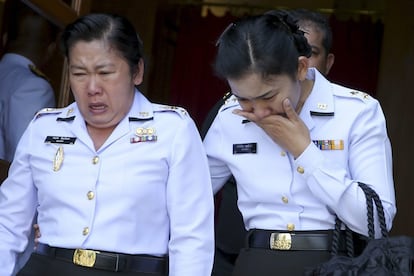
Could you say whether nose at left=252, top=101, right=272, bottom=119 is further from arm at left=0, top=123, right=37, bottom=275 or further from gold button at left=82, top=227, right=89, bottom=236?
arm at left=0, top=123, right=37, bottom=275

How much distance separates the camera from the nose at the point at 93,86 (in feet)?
7.95

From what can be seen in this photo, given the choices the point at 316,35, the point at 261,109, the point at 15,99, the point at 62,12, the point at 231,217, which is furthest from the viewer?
the point at 62,12

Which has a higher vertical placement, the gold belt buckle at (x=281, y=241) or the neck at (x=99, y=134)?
the neck at (x=99, y=134)

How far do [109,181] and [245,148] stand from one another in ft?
1.22

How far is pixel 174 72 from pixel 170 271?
424cm

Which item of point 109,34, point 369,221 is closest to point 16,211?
point 109,34

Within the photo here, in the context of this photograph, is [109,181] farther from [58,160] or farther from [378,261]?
[378,261]

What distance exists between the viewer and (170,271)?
233 centimetres

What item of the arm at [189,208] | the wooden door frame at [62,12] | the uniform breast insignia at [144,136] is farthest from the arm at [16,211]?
the wooden door frame at [62,12]

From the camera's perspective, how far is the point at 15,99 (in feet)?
10.9

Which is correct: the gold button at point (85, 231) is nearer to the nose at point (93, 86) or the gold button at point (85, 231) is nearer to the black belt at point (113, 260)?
the black belt at point (113, 260)

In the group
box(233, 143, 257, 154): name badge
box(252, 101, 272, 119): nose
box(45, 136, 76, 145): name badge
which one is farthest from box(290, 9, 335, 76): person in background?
box(45, 136, 76, 145): name badge

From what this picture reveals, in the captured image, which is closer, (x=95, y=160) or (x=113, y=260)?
(x=113, y=260)

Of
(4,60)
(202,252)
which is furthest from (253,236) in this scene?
(4,60)
